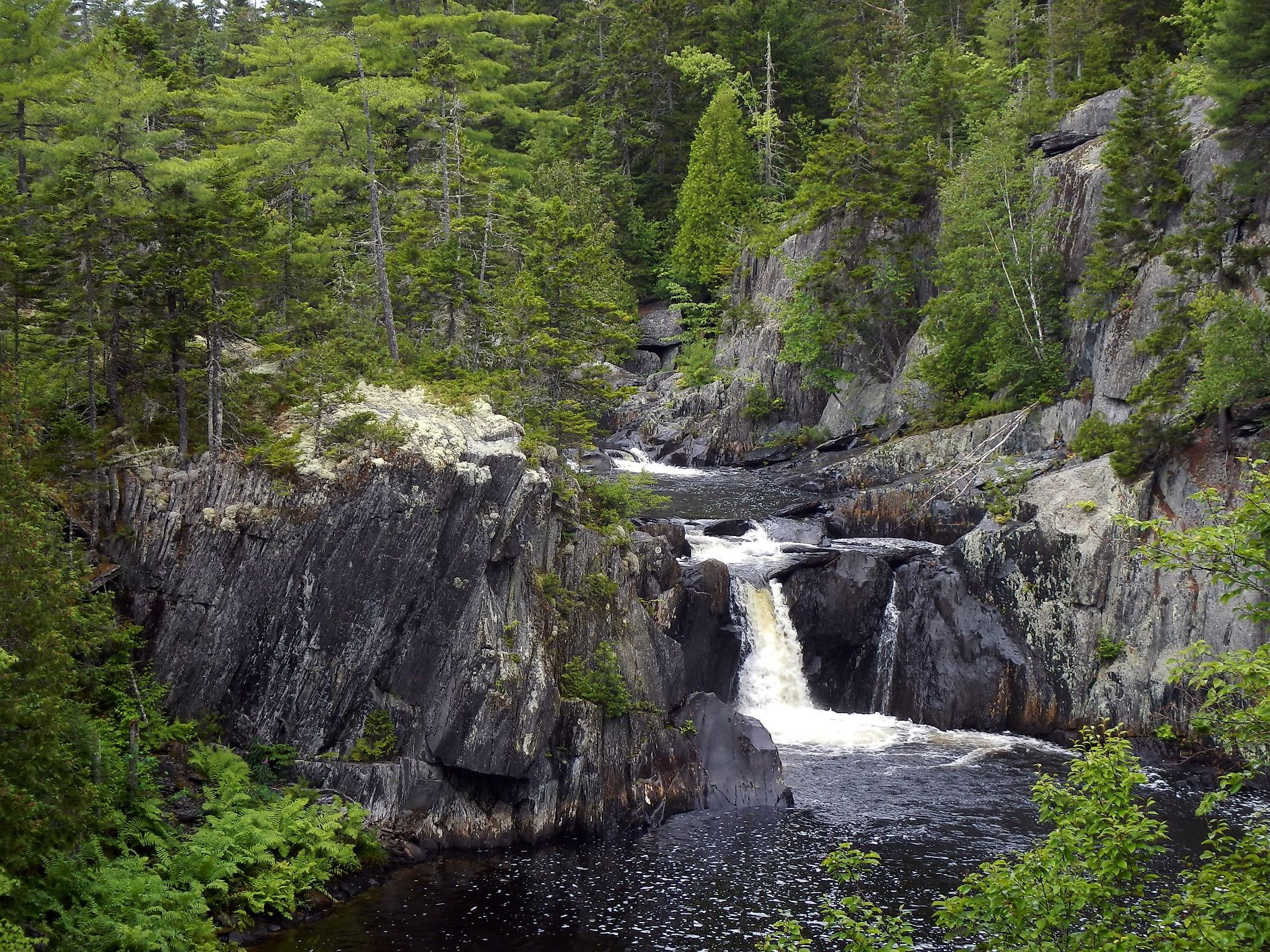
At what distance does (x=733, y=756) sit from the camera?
26.4m

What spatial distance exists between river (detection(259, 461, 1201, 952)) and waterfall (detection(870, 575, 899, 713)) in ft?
3.51

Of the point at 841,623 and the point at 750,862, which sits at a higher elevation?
the point at 841,623

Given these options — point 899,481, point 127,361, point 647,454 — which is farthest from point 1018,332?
point 127,361

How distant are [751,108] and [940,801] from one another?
52.4 metres

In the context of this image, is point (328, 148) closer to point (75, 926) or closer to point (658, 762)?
point (658, 762)

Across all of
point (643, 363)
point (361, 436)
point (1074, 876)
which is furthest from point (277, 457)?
point (643, 363)

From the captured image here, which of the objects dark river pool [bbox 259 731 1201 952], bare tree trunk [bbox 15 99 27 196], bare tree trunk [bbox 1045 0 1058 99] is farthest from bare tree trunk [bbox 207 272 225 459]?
bare tree trunk [bbox 1045 0 1058 99]

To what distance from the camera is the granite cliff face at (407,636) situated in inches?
888

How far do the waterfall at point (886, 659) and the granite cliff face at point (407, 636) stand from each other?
7474 millimetres

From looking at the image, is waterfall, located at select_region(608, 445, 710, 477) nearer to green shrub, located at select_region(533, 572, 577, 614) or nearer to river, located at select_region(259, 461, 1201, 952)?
river, located at select_region(259, 461, 1201, 952)

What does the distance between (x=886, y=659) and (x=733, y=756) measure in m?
8.40

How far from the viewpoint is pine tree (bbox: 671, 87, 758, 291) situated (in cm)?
6331

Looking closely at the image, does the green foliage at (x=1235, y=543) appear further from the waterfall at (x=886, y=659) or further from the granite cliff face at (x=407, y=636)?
the waterfall at (x=886, y=659)

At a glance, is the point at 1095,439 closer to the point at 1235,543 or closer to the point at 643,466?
the point at 643,466
